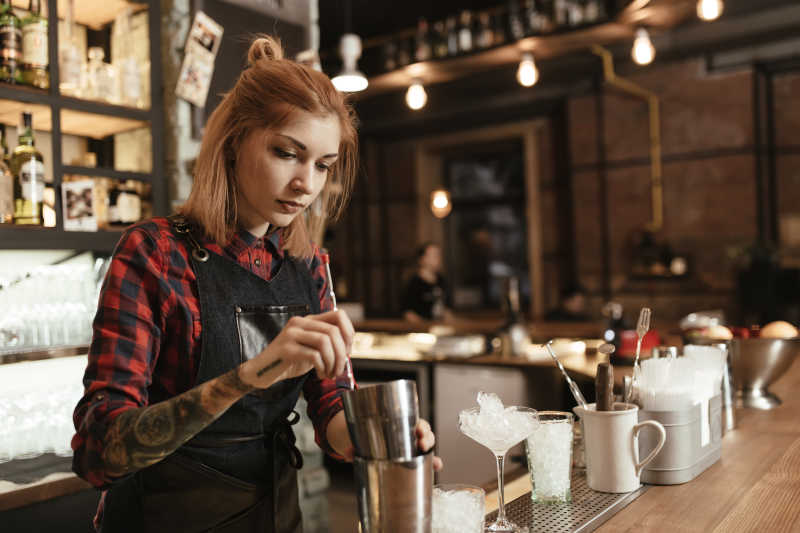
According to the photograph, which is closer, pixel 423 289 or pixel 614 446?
pixel 614 446

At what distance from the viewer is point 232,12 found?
3.11m

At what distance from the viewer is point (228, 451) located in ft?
4.20

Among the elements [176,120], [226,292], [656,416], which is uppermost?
[176,120]

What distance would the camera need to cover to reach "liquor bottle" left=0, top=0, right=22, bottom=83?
2.37 m

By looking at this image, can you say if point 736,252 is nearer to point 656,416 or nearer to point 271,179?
point 656,416

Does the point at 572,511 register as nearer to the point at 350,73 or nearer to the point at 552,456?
the point at 552,456

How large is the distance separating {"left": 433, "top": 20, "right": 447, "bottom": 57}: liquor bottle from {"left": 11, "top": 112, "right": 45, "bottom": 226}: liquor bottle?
4571mm

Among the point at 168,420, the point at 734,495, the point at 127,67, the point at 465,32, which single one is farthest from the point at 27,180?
the point at 465,32

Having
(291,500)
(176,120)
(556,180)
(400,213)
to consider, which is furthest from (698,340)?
(400,213)

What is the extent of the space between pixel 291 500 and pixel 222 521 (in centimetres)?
18

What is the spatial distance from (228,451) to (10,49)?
187cm

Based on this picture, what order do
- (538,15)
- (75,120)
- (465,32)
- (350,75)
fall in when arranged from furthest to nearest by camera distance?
(465,32) < (538,15) < (350,75) < (75,120)

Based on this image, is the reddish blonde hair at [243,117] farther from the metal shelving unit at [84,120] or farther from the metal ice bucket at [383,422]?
the metal shelving unit at [84,120]

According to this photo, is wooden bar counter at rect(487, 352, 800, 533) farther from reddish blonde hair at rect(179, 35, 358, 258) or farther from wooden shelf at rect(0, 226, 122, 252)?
wooden shelf at rect(0, 226, 122, 252)
